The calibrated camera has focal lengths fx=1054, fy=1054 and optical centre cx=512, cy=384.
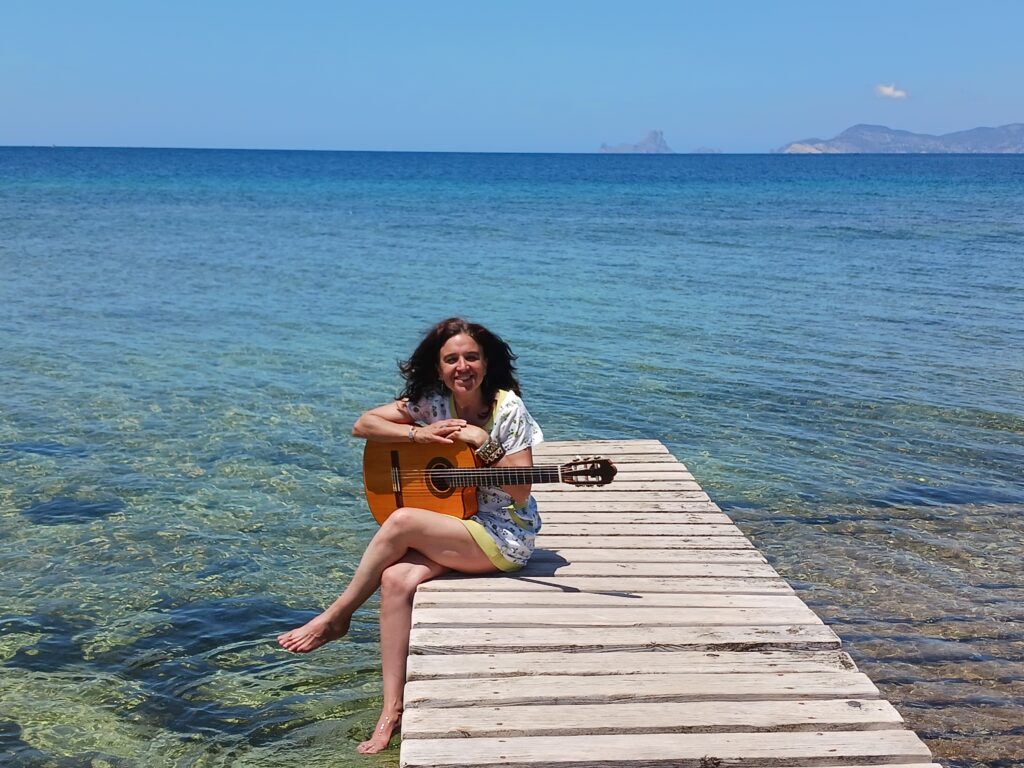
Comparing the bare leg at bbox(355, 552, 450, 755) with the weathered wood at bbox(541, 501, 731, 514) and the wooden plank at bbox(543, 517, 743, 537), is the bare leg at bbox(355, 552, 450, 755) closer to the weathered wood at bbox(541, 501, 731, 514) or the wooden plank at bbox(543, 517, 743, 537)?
the wooden plank at bbox(543, 517, 743, 537)

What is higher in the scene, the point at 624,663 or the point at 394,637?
the point at 624,663

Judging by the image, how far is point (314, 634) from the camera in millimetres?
5473

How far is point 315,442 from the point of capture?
10.7 metres

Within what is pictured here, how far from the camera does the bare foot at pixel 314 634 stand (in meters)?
5.45

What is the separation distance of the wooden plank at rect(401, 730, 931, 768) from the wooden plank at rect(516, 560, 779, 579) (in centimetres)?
168

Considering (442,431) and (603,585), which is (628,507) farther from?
(442,431)

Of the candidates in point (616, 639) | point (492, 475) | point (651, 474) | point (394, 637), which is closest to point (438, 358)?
point (492, 475)

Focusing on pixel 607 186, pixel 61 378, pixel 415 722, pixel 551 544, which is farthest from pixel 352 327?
pixel 607 186

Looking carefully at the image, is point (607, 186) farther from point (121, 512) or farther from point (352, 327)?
point (121, 512)

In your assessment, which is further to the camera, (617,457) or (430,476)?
(617,457)

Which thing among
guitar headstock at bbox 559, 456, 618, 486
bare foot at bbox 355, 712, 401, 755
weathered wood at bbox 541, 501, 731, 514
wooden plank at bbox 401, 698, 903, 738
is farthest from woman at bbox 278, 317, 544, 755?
Answer: weathered wood at bbox 541, 501, 731, 514

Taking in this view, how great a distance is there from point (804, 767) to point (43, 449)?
855cm

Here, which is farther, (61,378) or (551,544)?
(61,378)

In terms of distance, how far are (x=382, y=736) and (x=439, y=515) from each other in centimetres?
110
